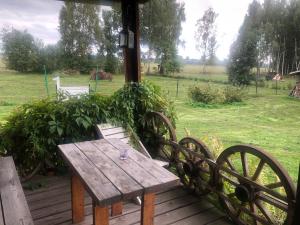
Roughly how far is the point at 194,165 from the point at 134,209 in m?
0.69

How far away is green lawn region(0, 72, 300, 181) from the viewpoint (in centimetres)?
300

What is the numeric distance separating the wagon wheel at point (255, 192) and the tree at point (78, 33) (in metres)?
2.15

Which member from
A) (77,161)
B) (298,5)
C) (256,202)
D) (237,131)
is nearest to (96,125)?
(77,161)

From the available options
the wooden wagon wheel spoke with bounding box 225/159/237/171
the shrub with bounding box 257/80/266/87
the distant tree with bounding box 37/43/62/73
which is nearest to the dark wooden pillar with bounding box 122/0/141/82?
the distant tree with bounding box 37/43/62/73

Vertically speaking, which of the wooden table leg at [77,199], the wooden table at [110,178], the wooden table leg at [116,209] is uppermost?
the wooden table at [110,178]

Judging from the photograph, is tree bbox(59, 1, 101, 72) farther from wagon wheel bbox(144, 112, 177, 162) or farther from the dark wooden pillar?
wagon wheel bbox(144, 112, 177, 162)

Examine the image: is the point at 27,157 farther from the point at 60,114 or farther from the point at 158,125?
→ the point at 158,125

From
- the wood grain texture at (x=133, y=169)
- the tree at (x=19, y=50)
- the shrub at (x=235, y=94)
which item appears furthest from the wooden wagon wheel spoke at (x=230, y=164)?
the tree at (x=19, y=50)

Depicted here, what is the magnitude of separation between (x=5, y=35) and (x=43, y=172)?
1593 mm

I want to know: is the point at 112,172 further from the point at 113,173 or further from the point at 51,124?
the point at 51,124

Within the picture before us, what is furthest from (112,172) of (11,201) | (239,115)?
(239,115)

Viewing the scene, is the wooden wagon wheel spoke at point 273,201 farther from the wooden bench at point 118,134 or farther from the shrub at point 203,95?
the shrub at point 203,95

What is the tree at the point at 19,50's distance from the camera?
9.61ft

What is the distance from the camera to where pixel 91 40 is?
10.9 ft
